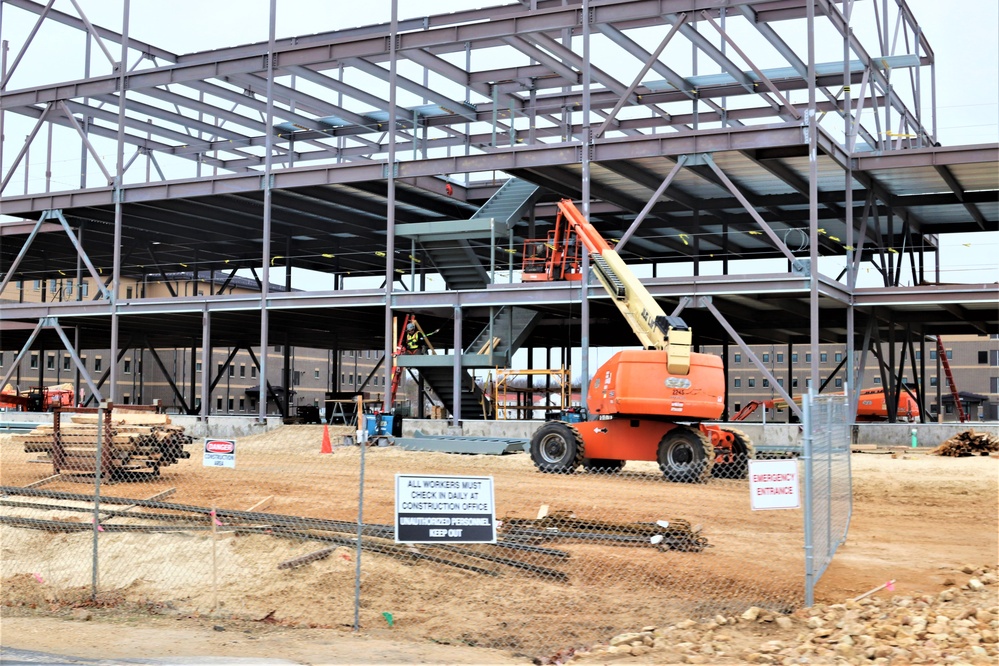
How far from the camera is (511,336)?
33.9 meters

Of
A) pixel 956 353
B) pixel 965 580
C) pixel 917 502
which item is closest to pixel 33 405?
pixel 917 502

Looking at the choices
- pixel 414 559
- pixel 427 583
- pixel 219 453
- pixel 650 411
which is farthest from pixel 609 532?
pixel 650 411

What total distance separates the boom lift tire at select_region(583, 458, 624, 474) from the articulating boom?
9.09 feet

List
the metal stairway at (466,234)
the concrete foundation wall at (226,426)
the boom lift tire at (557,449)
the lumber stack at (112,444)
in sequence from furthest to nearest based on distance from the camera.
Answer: the concrete foundation wall at (226,426) < the metal stairway at (466,234) < the boom lift tire at (557,449) < the lumber stack at (112,444)

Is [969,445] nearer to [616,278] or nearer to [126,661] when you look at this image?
[616,278]

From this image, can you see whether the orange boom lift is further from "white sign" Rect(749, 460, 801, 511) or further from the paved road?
the paved road

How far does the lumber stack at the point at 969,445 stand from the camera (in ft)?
92.2

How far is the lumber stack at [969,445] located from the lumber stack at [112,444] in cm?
1948

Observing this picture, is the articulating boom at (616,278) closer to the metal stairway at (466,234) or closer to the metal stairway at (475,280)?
the metal stairway at (475,280)

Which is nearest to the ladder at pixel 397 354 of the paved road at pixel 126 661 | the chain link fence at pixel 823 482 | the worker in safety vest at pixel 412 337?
the worker in safety vest at pixel 412 337

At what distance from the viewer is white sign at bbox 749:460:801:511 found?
36.3 ft

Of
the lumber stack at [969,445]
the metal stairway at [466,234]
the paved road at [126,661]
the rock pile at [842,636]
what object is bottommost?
the paved road at [126,661]

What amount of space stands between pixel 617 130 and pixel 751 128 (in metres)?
14.4

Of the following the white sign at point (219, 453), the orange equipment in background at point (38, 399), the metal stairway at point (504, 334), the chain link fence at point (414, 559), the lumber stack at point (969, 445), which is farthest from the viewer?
the orange equipment in background at point (38, 399)
